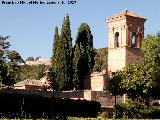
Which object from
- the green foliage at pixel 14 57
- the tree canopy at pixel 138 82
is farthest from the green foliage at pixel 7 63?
the tree canopy at pixel 138 82

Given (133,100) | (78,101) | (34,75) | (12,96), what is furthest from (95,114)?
(34,75)

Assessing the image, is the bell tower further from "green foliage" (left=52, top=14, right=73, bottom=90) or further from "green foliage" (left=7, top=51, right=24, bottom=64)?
"green foliage" (left=7, top=51, right=24, bottom=64)

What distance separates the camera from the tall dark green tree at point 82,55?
5569cm

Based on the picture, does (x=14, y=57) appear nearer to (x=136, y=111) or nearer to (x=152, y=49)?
(x=152, y=49)

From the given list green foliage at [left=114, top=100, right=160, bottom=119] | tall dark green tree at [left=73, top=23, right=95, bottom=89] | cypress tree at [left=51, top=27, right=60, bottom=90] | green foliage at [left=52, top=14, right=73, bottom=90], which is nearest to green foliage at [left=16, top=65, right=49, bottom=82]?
A: cypress tree at [left=51, top=27, right=60, bottom=90]

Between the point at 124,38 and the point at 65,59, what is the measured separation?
812 centimetres

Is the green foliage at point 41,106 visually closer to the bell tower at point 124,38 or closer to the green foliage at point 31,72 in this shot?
the bell tower at point 124,38

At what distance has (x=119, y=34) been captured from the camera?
5478 cm

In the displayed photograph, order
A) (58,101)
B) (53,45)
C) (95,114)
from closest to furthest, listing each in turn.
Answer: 1. (58,101)
2. (95,114)
3. (53,45)

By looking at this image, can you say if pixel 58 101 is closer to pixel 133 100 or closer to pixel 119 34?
pixel 133 100

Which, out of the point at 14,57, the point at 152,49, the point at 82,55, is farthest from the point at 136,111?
the point at 14,57

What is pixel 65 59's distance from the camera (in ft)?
181

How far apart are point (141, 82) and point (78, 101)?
23.5ft

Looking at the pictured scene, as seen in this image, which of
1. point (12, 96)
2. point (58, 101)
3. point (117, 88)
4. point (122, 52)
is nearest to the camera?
point (12, 96)
